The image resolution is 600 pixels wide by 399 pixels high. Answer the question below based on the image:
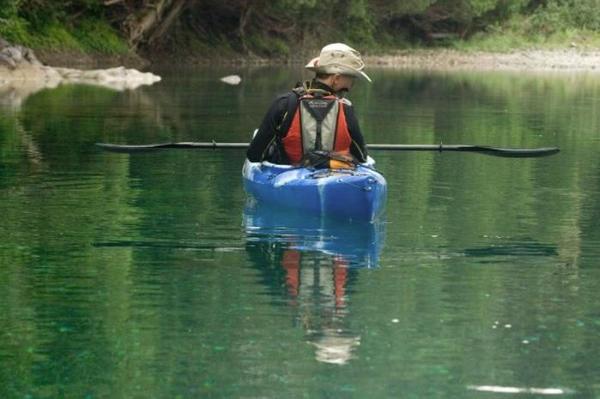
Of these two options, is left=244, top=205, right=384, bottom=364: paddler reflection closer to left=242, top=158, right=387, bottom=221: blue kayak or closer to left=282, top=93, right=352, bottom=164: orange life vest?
left=242, top=158, right=387, bottom=221: blue kayak

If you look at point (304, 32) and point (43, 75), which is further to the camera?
point (304, 32)

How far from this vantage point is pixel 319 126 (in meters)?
12.5

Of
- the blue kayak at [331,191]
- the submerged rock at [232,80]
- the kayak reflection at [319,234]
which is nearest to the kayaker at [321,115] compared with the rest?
the blue kayak at [331,191]

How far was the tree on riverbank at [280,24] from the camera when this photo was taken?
46.8m

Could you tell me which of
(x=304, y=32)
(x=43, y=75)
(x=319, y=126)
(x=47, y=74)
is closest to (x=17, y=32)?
(x=47, y=74)

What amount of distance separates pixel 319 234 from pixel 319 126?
→ 3.65ft

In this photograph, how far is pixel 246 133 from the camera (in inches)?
889

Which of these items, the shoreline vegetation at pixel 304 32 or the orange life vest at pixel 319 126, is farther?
the shoreline vegetation at pixel 304 32

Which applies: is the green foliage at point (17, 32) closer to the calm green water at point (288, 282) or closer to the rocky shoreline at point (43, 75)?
the rocky shoreline at point (43, 75)

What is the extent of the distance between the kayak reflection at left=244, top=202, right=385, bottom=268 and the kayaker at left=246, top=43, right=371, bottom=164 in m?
0.57

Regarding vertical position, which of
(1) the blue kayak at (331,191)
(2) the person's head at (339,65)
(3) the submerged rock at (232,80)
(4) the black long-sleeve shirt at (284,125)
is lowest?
(3) the submerged rock at (232,80)

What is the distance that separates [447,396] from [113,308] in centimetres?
260

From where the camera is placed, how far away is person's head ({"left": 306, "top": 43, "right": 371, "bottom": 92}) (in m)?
12.1

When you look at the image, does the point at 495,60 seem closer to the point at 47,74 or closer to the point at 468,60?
the point at 468,60
